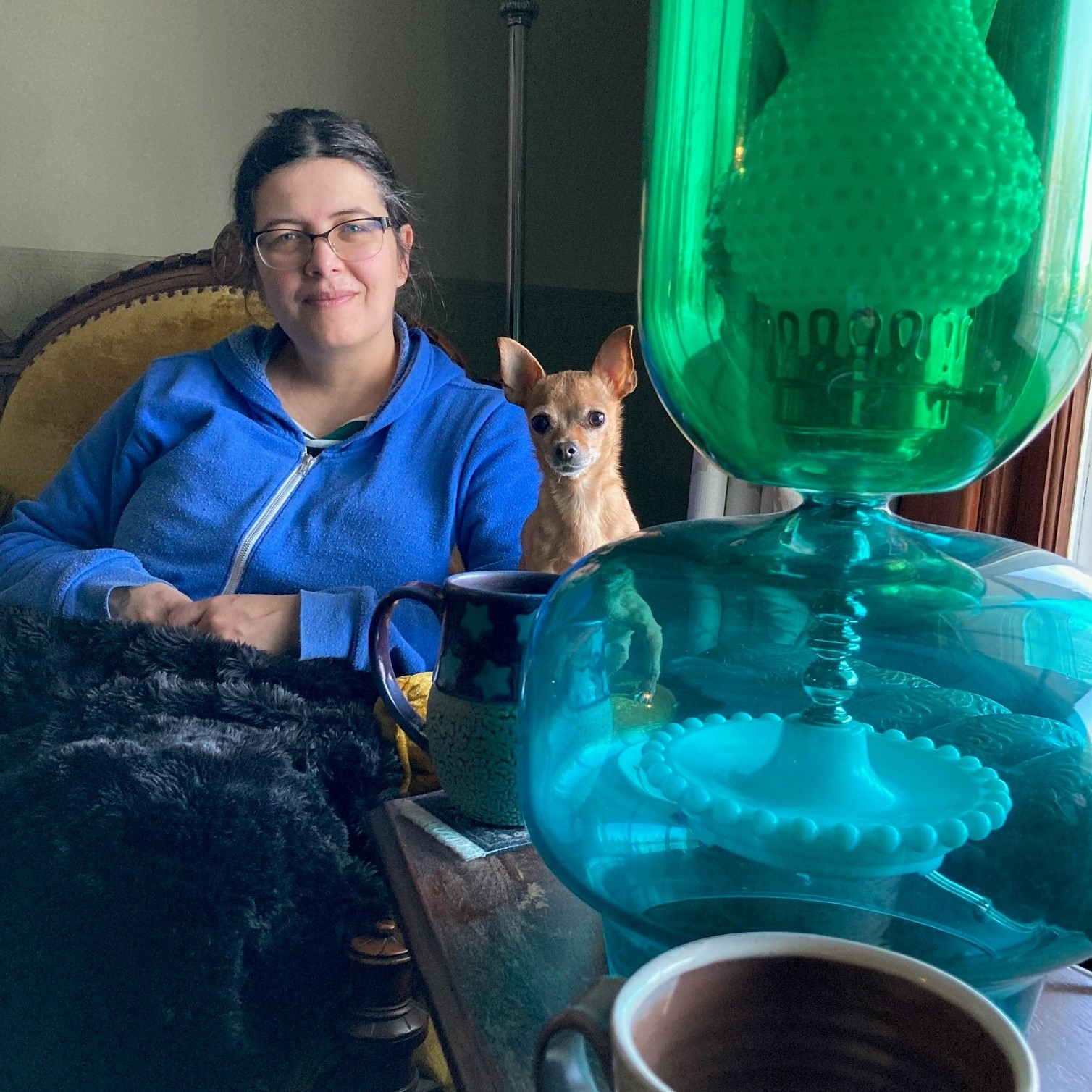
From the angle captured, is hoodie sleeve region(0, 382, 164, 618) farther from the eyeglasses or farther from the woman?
the eyeglasses

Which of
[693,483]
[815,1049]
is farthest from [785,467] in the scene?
[693,483]

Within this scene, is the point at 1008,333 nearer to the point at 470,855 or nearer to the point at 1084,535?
the point at 470,855

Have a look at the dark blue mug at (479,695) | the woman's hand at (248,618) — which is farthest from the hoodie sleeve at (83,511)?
the dark blue mug at (479,695)

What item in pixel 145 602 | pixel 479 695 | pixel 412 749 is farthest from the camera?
pixel 145 602

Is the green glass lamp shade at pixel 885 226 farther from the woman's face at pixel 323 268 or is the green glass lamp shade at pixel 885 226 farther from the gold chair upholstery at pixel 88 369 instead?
the gold chair upholstery at pixel 88 369

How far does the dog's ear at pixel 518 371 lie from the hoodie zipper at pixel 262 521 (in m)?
0.35

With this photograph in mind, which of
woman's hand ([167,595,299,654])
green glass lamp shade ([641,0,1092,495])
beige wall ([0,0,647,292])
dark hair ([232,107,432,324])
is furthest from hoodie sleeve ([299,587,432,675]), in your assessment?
beige wall ([0,0,647,292])

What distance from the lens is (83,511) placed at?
1.26 meters

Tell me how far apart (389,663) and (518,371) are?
46 cm

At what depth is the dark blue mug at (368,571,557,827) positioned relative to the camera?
0.49 metres

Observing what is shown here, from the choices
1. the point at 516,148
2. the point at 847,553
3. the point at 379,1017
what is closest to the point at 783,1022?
the point at 847,553

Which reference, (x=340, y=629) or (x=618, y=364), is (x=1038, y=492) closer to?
→ (x=618, y=364)

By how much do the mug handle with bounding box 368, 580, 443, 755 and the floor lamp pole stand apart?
1.12 meters

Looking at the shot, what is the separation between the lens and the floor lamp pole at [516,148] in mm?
1562
